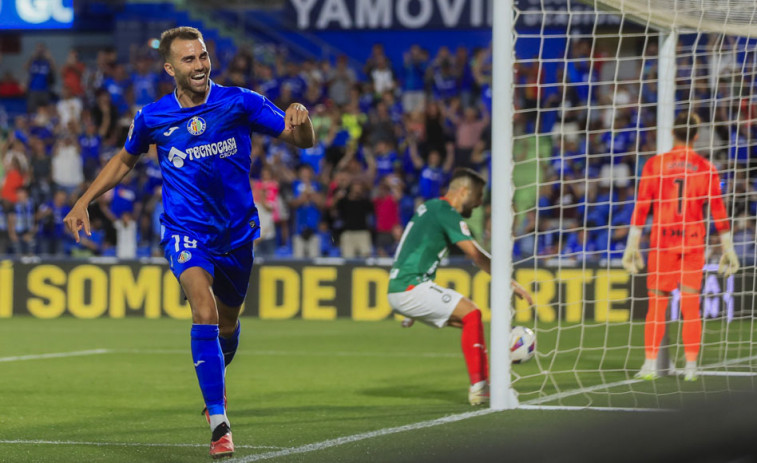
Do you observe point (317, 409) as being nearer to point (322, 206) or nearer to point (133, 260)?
point (133, 260)

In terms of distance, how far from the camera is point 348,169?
2030 centimetres

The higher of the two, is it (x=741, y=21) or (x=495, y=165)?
(x=741, y=21)

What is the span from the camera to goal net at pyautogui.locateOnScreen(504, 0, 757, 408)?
9.12 meters

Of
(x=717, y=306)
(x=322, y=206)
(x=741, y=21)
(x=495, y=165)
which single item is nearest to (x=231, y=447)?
(x=495, y=165)

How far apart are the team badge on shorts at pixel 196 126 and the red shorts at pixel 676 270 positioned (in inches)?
184

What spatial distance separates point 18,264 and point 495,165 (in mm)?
11595

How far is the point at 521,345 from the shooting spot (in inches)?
316

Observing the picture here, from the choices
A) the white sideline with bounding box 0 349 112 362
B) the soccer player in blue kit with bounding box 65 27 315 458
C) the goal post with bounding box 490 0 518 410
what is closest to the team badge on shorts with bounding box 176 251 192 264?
the soccer player in blue kit with bounding box 65 27 315 458

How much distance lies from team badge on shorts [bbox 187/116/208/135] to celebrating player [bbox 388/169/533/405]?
8.75 ft

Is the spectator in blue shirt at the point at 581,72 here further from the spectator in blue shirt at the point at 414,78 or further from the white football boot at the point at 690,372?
the white football boot at the point at 690,372

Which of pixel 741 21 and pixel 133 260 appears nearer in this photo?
pixel 741 21

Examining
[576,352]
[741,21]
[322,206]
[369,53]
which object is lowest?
[576,352]

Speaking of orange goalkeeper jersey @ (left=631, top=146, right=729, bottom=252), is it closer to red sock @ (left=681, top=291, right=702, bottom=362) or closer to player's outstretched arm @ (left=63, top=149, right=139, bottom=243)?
red sock @ (left=681, top=291, right=702, bottom=362)

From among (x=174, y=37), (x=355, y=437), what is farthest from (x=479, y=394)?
(x=174, y=37)
